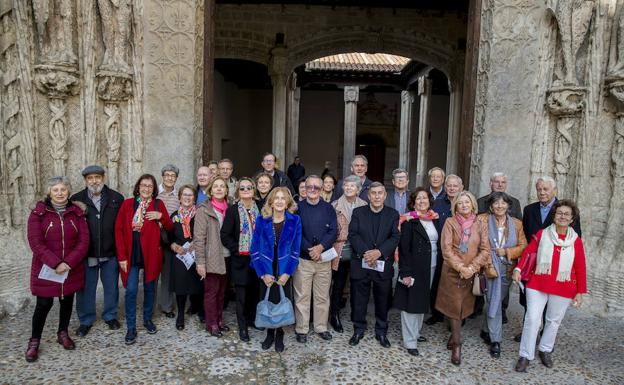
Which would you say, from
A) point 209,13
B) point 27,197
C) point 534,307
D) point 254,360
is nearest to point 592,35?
point 534,307

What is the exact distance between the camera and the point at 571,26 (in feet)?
16.0

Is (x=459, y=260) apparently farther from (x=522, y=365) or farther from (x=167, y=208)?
(x=167, y=208)

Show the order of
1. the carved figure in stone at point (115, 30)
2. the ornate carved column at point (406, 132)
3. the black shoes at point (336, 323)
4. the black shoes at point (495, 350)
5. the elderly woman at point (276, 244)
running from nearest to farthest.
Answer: the elderly woman at point (276, 244), the black shoes at point (495, 350), the black shoes at point (336, 323), the carved figure in stone at point (115, 30), the ornate carved column at point (406, 132)

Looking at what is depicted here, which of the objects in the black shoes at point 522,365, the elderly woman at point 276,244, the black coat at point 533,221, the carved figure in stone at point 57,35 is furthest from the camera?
the carved figure in stone at point 57,35

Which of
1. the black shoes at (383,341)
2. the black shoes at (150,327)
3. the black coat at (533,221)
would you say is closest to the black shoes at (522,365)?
the black shoes at (383,341)

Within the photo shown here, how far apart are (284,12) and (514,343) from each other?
329 inches

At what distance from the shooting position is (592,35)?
489 centimetres

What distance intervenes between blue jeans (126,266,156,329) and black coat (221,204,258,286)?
78 centimetres

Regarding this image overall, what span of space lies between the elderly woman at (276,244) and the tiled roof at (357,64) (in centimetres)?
1190

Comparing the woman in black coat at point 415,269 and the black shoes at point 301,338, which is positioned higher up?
the woman in black coat at point 415,269

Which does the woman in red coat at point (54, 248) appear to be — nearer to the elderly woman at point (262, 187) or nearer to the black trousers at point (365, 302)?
the elderly woman at point (262, 187)

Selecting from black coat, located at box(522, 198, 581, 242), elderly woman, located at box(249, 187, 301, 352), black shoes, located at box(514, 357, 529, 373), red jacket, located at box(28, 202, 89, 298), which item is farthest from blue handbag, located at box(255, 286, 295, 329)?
black coat, located at box(522, 198, 581, 242)

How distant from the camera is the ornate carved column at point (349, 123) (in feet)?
55.3

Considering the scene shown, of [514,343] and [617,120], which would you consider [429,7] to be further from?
[514,343]
